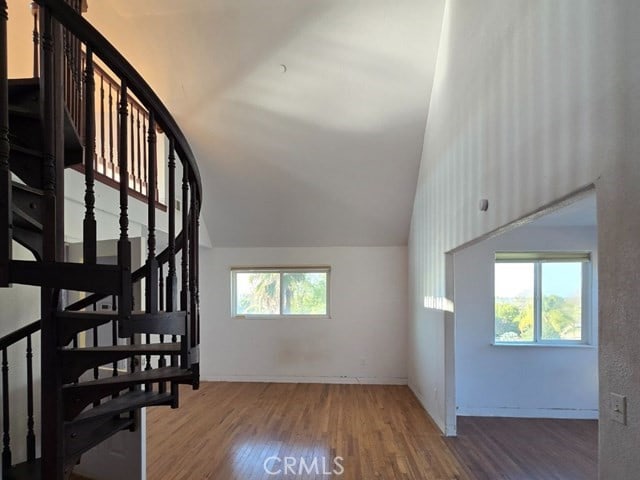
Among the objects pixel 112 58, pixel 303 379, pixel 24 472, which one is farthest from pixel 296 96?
pixel 303 379

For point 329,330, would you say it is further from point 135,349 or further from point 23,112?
point 23,112

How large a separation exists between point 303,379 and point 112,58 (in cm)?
481

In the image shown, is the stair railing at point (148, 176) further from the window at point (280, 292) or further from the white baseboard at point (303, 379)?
the white baseboard at point (303, 379)

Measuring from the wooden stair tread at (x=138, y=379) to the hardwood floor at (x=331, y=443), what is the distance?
1.56 m

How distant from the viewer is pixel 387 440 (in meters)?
3.33

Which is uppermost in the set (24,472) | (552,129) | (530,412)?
(552,129)

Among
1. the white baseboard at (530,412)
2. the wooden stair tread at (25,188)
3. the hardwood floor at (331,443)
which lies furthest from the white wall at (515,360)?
the wooden stair tread at (25,188)

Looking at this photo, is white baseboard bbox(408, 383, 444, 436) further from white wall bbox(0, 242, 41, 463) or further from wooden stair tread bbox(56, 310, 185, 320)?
white wall bbox(0, 242, 41, 463)

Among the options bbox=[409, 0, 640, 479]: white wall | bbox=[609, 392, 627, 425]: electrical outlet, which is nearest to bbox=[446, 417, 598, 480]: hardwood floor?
bbox=[409, 0, 640, 479]: white wall

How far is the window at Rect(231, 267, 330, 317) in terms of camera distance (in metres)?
5.43

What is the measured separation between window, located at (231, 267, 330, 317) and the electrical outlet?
4.16 m

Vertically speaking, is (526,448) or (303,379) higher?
(526,448)

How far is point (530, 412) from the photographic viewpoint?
3.99 m

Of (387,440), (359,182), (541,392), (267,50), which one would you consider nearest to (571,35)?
(267,50)
